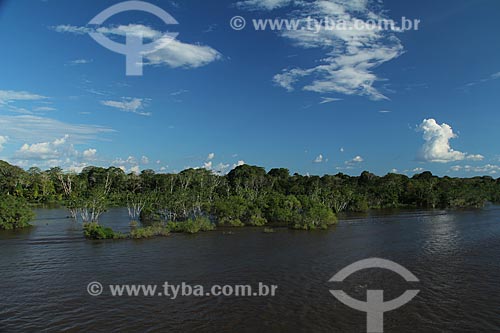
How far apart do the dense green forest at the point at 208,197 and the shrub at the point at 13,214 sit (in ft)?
0.26

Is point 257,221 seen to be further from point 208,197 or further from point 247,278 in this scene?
point 247,278

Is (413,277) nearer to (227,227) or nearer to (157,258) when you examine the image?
(157,258)

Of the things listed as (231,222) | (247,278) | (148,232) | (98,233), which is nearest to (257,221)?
(231,222)

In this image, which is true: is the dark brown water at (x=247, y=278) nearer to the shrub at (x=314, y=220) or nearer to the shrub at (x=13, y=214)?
the shrub at (x=314, y=220)

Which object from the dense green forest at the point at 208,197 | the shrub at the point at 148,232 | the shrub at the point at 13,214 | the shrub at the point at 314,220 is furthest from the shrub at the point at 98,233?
the shrub at the point at 314,220

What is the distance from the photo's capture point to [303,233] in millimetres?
32656

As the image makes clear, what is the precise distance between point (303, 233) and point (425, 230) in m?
12.3

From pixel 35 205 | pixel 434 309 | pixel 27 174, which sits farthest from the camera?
pixel 27 174

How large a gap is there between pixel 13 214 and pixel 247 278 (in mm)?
27734

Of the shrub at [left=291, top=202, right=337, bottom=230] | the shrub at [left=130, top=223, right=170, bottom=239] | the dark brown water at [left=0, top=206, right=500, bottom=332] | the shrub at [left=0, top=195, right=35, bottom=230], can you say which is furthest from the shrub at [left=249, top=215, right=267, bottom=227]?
the shrub at [left=0, top=195, right=35, bottom=230]

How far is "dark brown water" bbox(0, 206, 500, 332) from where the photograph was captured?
1315 cm

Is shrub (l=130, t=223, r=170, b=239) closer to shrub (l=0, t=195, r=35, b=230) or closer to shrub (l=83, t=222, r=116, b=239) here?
shrub (l=83, t=222, r=116, b=239)

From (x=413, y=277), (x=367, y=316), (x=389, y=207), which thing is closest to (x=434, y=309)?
(x=367, y=316)

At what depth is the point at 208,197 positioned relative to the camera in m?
47.4
